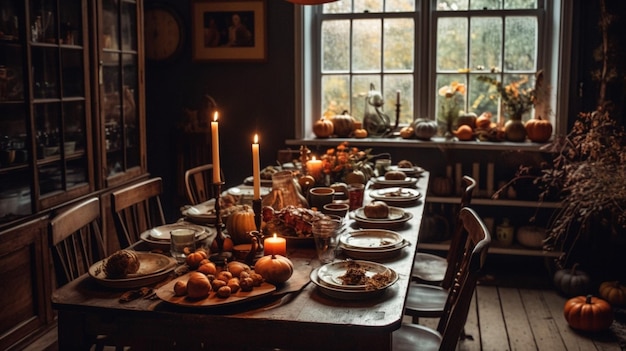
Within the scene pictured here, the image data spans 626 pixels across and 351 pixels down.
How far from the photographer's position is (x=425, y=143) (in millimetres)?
4434

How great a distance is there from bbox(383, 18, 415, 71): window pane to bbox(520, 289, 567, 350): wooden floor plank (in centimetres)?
176

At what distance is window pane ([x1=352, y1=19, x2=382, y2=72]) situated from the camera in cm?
474

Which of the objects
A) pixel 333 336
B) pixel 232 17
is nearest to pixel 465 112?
pixel 232 17

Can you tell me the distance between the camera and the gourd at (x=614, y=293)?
3.64 meters

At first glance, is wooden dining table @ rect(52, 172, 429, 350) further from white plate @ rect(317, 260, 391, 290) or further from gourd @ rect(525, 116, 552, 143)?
gourd @ rect(525, 116, 552, 143)

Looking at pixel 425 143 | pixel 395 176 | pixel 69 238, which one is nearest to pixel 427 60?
pixel 425 143

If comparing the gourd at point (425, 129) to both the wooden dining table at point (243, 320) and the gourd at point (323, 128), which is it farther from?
the wooden dining table at point (243, 320)

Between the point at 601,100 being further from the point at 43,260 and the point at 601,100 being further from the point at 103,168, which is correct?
the point at 43,260

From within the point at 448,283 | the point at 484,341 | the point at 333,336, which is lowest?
the point at 484,341

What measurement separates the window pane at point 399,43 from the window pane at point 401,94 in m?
0.08

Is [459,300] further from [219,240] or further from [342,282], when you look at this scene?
[219,240]

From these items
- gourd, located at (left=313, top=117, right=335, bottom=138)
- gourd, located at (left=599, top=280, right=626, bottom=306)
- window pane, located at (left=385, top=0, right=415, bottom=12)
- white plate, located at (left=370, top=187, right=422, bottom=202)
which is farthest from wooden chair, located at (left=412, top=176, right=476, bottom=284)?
window pane, located at (left=385, top=0, right=415, bottom=12)

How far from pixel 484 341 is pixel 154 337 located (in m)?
2.09

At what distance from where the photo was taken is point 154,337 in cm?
167
